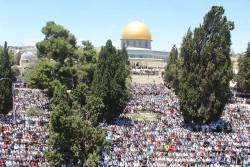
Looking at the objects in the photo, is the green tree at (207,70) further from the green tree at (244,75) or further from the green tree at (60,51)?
the green tree at (244,75)

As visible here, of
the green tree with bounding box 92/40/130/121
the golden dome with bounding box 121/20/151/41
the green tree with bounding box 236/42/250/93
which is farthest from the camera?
the golden dome with bounding box 121/20/151/41

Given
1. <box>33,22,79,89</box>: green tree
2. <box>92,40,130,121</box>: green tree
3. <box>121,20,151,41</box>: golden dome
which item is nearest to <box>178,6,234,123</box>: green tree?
<box>92,40,130,121</box>: green tree

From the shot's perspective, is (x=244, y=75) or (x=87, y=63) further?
(x=244, y=75)

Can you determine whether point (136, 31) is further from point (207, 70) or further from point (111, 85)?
point (207, 70)

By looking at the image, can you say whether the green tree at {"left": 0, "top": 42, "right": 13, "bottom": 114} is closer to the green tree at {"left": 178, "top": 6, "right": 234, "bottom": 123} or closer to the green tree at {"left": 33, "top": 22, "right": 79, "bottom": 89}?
the green tree at {"left": 33, "top": 22, "right": 79, "bottom": 89}

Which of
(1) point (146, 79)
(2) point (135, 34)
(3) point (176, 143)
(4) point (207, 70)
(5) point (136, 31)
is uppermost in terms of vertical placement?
(5) point (136, 31)

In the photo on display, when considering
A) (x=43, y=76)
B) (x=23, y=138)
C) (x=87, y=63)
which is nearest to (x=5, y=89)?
(x=43, y=76)
